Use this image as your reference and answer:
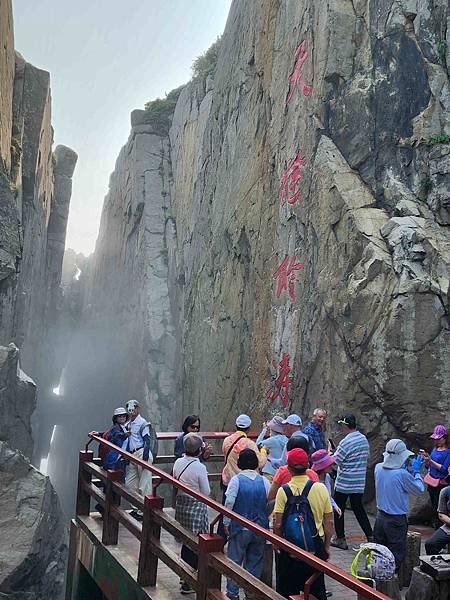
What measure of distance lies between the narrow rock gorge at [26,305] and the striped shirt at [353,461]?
28.1 feet

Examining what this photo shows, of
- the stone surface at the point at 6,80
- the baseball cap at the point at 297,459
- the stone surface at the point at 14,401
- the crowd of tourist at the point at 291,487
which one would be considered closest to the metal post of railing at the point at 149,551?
the crowd of tourist at the point at 291,487

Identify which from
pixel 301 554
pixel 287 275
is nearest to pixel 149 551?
pixel 301 554

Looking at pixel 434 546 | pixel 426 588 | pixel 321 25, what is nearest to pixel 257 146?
pixel 321 25

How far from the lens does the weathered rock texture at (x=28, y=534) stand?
11.5 meters

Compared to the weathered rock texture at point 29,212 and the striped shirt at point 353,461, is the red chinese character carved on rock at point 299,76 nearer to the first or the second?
the striped shirt at point 353,461

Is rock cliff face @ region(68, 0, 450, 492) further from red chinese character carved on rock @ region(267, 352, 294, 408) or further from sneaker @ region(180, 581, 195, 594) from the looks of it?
sneaker @ region(180, 581, 195, 594)

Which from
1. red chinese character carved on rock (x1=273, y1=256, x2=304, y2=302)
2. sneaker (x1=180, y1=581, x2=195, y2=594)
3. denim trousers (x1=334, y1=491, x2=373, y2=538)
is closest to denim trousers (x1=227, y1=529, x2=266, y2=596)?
sneaker (x1=180, y1=581, x2=195, y2=594)

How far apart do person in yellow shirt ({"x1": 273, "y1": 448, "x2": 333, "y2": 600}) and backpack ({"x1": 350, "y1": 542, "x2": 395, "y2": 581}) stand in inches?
10.9

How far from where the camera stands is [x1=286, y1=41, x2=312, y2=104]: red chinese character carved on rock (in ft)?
36.0

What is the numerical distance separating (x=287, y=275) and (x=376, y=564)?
7.45 metres

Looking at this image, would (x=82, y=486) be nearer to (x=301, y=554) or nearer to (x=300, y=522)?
(x=300, y=522)

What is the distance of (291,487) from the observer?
4.04 m

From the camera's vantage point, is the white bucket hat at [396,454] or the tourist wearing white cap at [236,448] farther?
the tourist wearing white cap at [236,448]

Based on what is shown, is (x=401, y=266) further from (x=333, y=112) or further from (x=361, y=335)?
(x=333, y=112)
